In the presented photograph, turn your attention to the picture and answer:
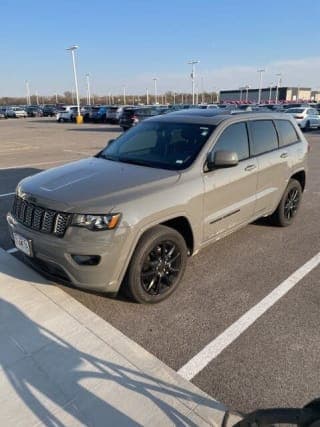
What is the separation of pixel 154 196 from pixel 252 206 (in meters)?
1.81

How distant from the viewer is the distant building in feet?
259

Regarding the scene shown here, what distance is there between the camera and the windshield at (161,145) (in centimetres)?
387

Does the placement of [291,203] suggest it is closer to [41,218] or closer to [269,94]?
[41,218]

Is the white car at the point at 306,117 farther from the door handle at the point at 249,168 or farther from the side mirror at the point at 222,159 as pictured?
the side mirror at the point at 222,159

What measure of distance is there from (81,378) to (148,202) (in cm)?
149

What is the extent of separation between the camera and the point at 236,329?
3102 millimetres

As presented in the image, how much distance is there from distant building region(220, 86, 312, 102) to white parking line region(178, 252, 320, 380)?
79.2 meters

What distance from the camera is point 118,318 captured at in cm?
324

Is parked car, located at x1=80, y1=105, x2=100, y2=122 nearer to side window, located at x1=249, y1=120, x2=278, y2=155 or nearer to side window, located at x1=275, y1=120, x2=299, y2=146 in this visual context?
side window, located at x1=275, y1=120, x2=299, y2=146

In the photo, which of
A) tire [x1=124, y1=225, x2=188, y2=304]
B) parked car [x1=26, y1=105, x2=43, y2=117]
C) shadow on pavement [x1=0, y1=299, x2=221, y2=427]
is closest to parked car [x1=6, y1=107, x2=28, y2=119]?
parked car [x1=26, y1=105, x2=43, y2=117]

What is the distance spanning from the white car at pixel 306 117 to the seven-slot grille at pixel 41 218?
22.0m

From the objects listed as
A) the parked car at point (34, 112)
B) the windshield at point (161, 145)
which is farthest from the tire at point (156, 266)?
the parked car at point (34, 112)

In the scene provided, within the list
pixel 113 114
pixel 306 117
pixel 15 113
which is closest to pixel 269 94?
pixel 15 113

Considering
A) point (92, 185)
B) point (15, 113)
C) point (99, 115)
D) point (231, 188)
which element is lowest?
point (15, 113)
